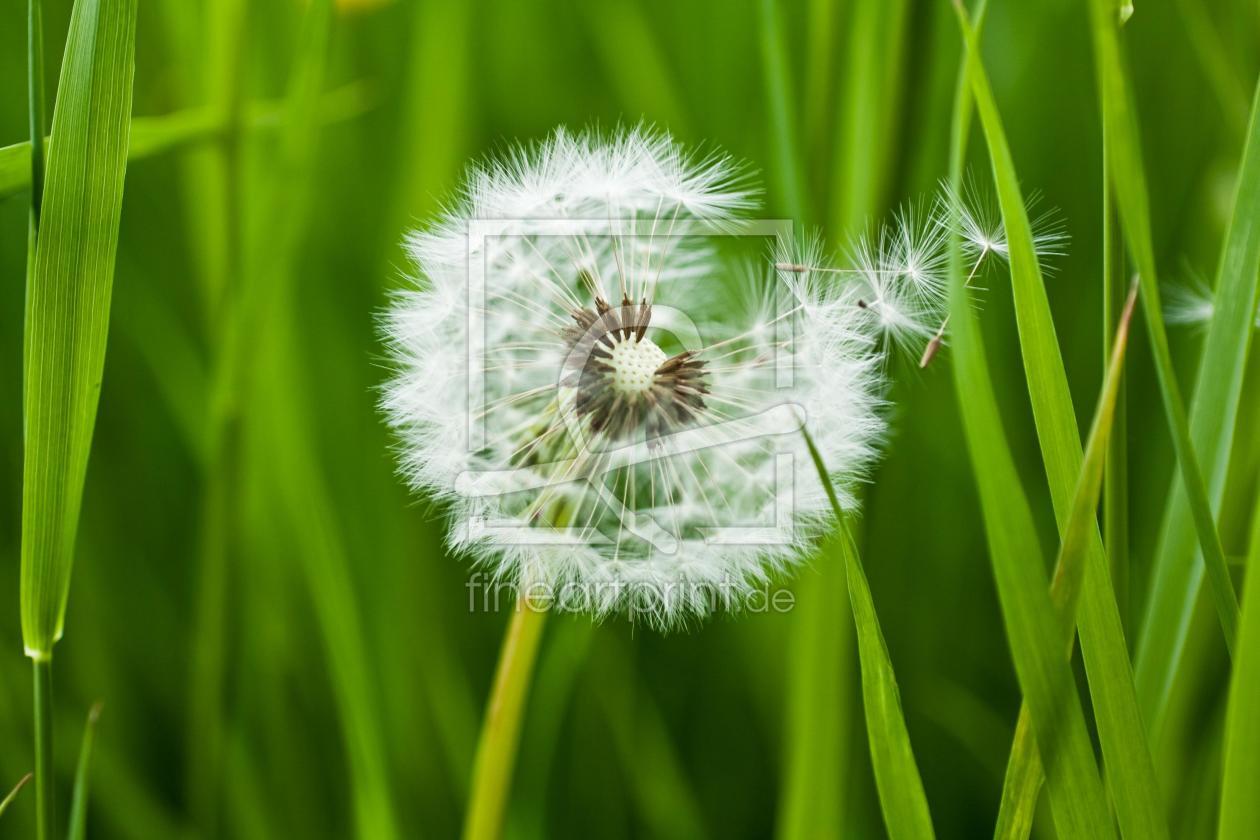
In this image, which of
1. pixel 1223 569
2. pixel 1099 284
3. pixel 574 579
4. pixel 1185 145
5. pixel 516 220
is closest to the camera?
pixel 1223 569

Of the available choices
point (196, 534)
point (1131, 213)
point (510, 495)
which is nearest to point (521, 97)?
point (196, 534)

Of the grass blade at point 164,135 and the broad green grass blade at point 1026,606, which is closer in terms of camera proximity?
the broad green grass blade at point 1026,606

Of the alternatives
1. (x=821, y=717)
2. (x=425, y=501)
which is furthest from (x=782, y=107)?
(x=425, y=501)

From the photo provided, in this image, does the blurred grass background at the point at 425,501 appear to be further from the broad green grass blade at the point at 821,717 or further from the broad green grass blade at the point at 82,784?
the broad green grass blade at the point at 82,784

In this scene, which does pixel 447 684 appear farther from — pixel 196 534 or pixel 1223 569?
pixel 1223 569

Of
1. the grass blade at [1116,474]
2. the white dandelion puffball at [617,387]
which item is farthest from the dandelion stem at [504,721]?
the grass blade at [1116,474]

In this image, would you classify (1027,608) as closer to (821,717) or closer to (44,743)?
(821,717)
